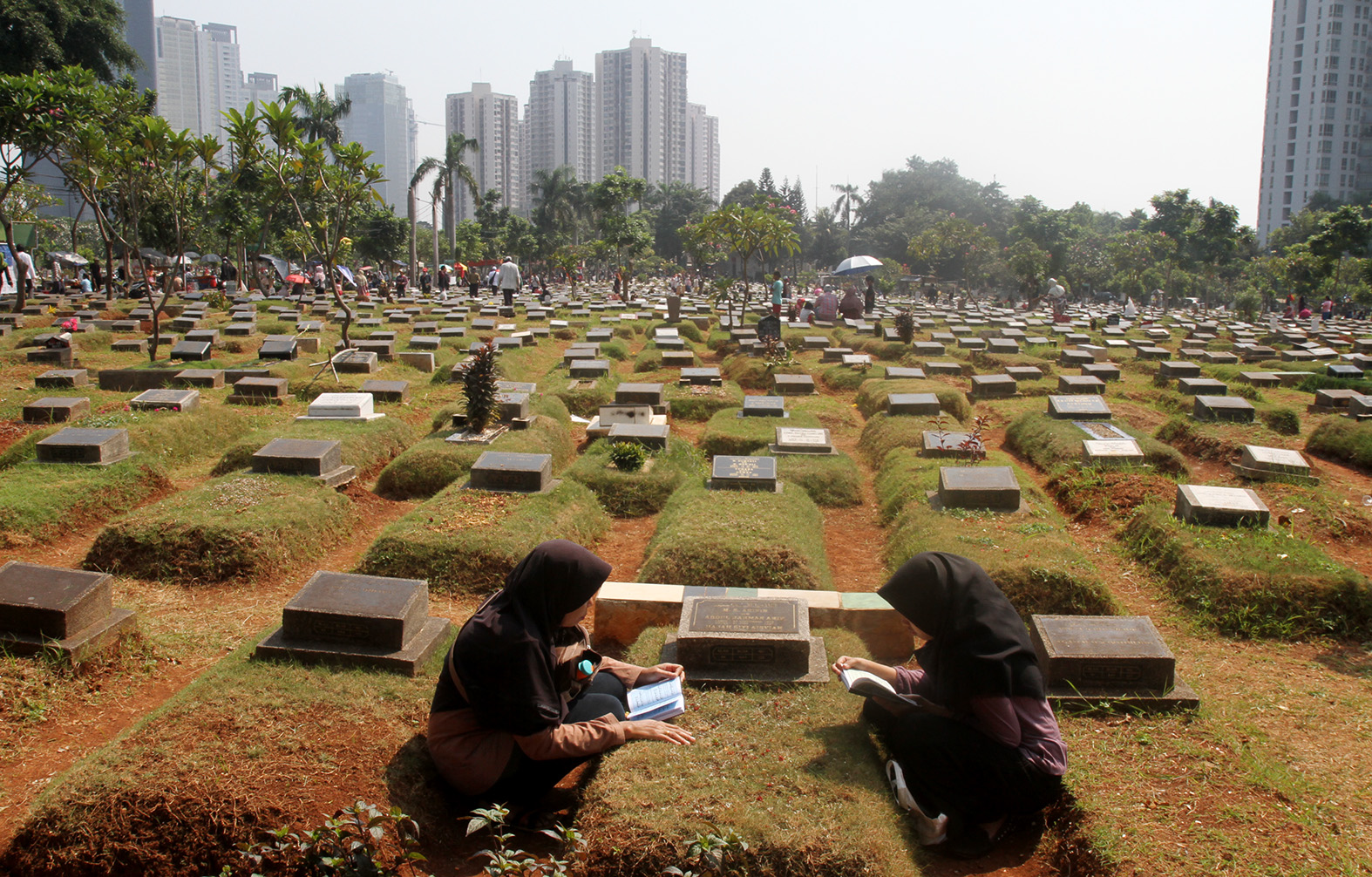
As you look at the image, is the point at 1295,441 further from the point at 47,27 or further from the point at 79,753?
the point at 47,27

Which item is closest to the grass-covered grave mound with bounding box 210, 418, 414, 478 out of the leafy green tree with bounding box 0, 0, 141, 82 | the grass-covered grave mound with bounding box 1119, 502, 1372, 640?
the grass-covered grave mound with bounding box 1119, 502, 1372, 640

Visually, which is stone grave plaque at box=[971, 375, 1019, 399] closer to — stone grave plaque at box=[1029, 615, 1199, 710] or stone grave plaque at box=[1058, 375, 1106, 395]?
stone grave plaque at box=[1058, 375, 1106, 395]

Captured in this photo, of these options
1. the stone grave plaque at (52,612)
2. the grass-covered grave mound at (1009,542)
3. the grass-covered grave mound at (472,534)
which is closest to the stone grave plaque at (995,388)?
the grass-covered grave mound at (1009,542)

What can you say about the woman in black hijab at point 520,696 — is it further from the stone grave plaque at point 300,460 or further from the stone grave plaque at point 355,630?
the stone grave plaque at point 300,460

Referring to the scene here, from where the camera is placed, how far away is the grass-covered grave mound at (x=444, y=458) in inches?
328

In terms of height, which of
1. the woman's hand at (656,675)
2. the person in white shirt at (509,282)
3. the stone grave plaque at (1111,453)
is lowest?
the woman's hand at (656,675)

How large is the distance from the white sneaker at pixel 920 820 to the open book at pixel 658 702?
95 centimetres

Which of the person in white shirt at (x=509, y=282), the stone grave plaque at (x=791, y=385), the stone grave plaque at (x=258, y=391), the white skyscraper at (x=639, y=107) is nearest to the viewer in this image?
the stone grave plaque at (x=258, y=391)

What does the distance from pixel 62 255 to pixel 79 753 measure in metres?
36.7

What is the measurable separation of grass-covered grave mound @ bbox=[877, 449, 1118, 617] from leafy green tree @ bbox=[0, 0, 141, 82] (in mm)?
26545

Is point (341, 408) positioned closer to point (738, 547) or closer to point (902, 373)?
point (738, 547)

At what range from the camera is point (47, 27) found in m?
26.4

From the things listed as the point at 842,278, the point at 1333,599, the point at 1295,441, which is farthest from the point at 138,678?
the point at 842,278

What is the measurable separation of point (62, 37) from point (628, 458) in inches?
1126
